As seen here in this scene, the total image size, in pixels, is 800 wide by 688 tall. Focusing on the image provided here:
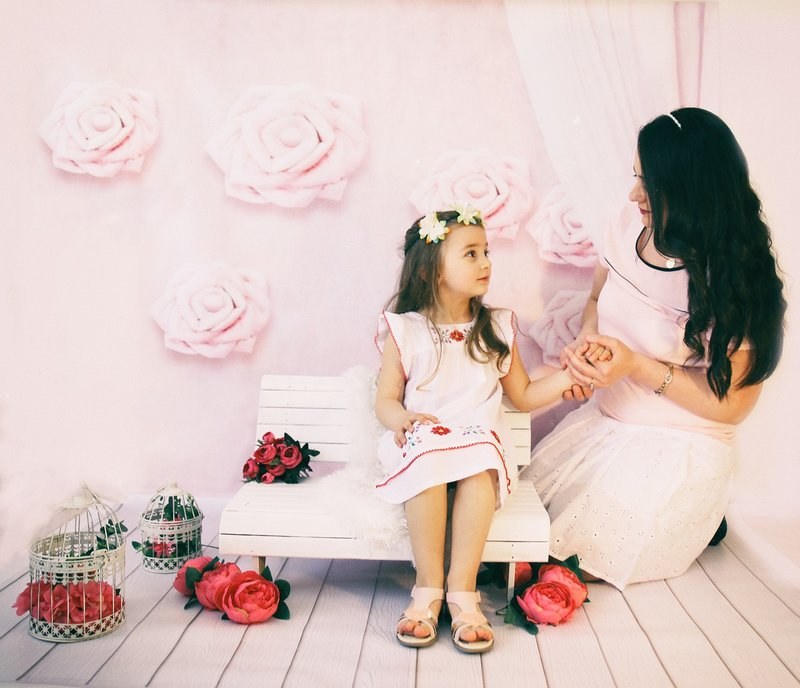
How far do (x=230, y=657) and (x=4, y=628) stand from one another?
59cm

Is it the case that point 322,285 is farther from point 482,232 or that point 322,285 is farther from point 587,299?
point 587,299

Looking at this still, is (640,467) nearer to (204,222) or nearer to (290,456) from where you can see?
(290,456)

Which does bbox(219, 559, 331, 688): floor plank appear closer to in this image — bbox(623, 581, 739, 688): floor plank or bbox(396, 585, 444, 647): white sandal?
bbox(396, 585, 444, 647): white sandal

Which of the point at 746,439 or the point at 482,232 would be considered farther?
the point at 746,439

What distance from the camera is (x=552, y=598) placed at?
7.29ft

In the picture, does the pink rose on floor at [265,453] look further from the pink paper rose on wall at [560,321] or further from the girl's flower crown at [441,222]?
the pink paper rose on wall at [560,321]

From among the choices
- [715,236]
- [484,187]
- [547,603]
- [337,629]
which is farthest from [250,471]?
[715,236]

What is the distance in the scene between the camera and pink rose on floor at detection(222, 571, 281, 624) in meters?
2.19

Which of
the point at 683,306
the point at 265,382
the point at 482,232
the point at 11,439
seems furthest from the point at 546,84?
the point at 11,439

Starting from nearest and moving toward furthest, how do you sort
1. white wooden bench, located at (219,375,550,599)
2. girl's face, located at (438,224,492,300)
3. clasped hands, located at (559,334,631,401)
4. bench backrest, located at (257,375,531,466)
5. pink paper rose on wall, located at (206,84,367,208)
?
white wooden bench, located at (219,375,550,599)
clasped hands, located at (559,334,631,401)
girl's face, located at (438,224,492,300)
bench backrest, located at (257,375,531,466)
pink paper rose on wall, located at (206,84,367,208)

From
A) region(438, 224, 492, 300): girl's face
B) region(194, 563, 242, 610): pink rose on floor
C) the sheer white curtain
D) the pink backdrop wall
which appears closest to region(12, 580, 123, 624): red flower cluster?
region(194, 563, 242, 610): pink rose on floor

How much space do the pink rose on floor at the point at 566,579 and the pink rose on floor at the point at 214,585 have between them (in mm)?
802

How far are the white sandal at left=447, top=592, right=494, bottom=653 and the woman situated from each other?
1.57ft

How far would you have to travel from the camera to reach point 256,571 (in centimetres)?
240
